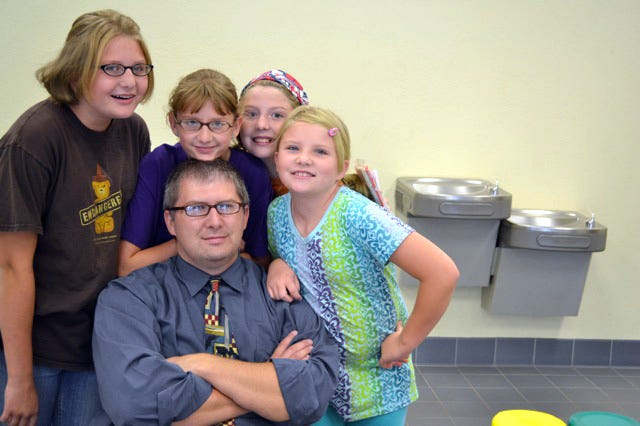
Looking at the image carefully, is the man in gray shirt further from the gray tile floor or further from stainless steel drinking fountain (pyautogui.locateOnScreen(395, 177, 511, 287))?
the gray tile floor

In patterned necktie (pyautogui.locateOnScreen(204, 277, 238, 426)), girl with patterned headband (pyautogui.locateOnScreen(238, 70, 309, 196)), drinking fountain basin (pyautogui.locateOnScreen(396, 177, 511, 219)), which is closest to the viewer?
patterned necktie (pyautogui.locateOnScreen(204, 277, 238, 426))

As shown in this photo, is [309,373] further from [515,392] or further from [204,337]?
[515,392]

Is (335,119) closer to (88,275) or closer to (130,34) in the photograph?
(130,34)

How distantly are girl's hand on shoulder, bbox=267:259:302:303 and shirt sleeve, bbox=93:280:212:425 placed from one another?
12.3 inches

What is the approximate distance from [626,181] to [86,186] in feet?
9.78

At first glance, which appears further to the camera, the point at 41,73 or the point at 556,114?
the point at 556,114

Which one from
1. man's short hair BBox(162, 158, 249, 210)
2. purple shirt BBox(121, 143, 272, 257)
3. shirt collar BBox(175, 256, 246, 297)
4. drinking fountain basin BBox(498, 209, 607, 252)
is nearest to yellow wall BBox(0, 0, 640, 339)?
drinking fountain basin BBox(498, 209, 607, 252)

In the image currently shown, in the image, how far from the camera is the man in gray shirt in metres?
1.49

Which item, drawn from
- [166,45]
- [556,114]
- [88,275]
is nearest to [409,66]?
[556,114]

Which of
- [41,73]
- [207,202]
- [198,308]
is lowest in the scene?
[198,308]

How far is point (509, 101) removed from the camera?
3318 mm

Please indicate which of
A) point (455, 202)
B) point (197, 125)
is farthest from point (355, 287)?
point (455, 202)

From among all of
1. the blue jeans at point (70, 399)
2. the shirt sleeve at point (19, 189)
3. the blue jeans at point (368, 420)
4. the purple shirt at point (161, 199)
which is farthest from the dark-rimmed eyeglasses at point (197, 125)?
the blue jeans at point (368, 420)

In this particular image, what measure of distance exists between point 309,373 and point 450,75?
2.14 m
